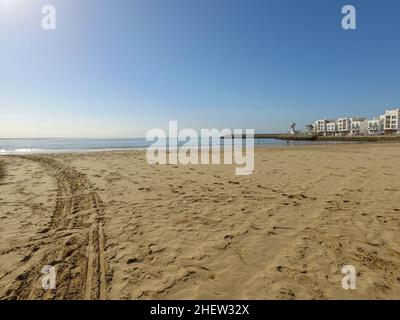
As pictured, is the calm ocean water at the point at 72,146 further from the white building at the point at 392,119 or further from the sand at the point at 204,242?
the white building at the point at 392,119

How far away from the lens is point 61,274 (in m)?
4.00

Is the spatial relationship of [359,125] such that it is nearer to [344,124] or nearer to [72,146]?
[344,124]

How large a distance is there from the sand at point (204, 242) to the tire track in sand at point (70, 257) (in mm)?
21

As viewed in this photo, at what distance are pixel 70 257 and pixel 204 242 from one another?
2.52 meters

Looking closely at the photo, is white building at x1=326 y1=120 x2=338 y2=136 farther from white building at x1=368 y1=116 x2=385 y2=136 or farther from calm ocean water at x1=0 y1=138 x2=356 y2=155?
calm ocean water at x1=0 y1=138 x2=356 y2=155

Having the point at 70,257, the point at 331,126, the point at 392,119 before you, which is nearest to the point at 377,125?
the point at 392,119

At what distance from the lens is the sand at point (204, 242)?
3.60 meters

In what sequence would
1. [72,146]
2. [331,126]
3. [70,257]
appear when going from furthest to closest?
[331,126] < [72,146] < [70,257]

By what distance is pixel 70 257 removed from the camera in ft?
14.9

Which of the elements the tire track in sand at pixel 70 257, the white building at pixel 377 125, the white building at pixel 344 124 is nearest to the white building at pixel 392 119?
the white building at pixel 377 125
